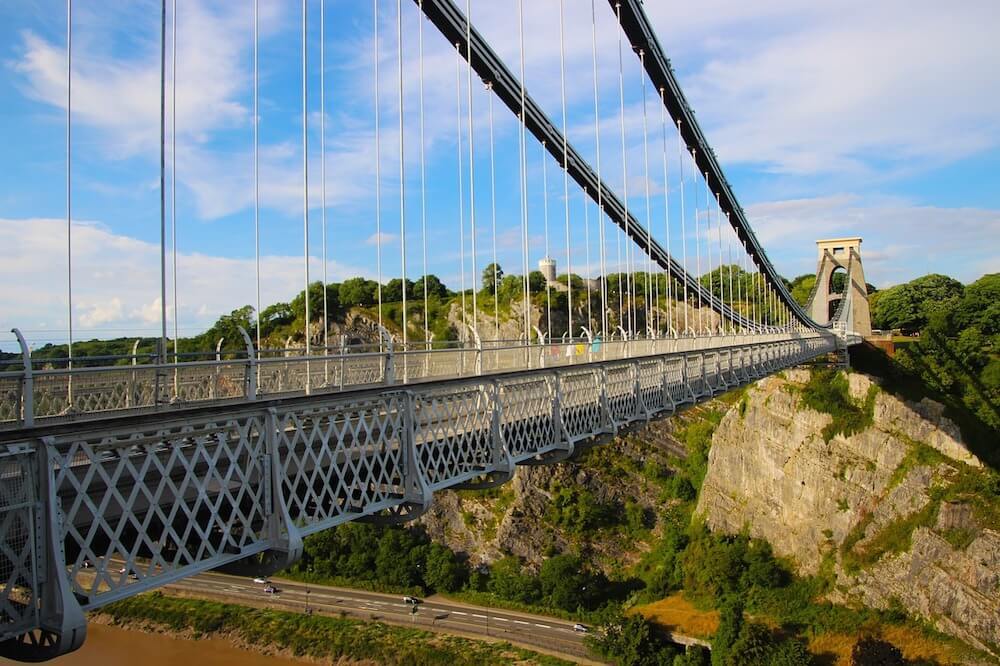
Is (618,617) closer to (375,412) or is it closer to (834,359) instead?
(834,359)

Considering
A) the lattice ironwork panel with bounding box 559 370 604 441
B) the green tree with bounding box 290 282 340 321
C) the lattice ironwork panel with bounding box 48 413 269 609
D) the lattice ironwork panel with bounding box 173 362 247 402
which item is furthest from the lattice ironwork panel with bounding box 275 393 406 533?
the green tree with bounding box 290 282 340 321

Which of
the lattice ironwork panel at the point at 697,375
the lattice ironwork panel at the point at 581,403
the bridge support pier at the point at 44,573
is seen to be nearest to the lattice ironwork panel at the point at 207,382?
the lattice ironwork panel at the point at 581,403

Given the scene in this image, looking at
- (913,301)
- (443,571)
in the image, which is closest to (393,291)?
(443,571)

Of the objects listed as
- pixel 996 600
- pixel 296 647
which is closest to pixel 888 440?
pixel 996 600

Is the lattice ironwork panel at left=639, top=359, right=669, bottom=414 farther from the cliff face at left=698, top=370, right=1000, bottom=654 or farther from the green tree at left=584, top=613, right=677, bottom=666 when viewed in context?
the cliff face at left=698, top=370, right=1000, bottom=654

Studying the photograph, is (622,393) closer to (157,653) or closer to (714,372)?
(714,372)

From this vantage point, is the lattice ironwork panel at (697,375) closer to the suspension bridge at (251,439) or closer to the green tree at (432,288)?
the suspension bridge at (251,439)
